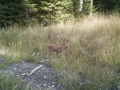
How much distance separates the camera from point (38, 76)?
3949 mm

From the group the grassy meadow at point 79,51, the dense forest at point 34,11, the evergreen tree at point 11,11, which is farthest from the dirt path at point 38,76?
the evergreen tree at point 11,11

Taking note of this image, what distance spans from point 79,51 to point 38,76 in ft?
5.25

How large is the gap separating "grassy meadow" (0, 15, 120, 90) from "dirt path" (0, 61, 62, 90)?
146mm

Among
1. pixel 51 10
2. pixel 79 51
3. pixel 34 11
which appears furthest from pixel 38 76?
pixel 34 11

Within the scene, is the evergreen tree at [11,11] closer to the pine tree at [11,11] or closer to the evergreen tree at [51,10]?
the pine tree at [11,11]

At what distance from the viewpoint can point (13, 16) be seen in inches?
423

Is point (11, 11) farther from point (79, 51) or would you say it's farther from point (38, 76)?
point (38, 76)

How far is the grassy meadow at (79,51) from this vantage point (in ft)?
12.2

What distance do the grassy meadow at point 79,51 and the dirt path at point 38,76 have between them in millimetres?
146

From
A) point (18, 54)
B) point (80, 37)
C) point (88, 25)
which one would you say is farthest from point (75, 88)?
point (88, 25)

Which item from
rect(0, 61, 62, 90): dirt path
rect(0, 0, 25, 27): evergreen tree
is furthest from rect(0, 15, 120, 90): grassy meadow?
rect(0, 0, 25, 27): evergreen tree

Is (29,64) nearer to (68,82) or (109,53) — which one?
(68,82)

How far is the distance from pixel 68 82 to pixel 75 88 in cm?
20

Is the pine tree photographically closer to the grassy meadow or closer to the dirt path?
the grassy meadow
